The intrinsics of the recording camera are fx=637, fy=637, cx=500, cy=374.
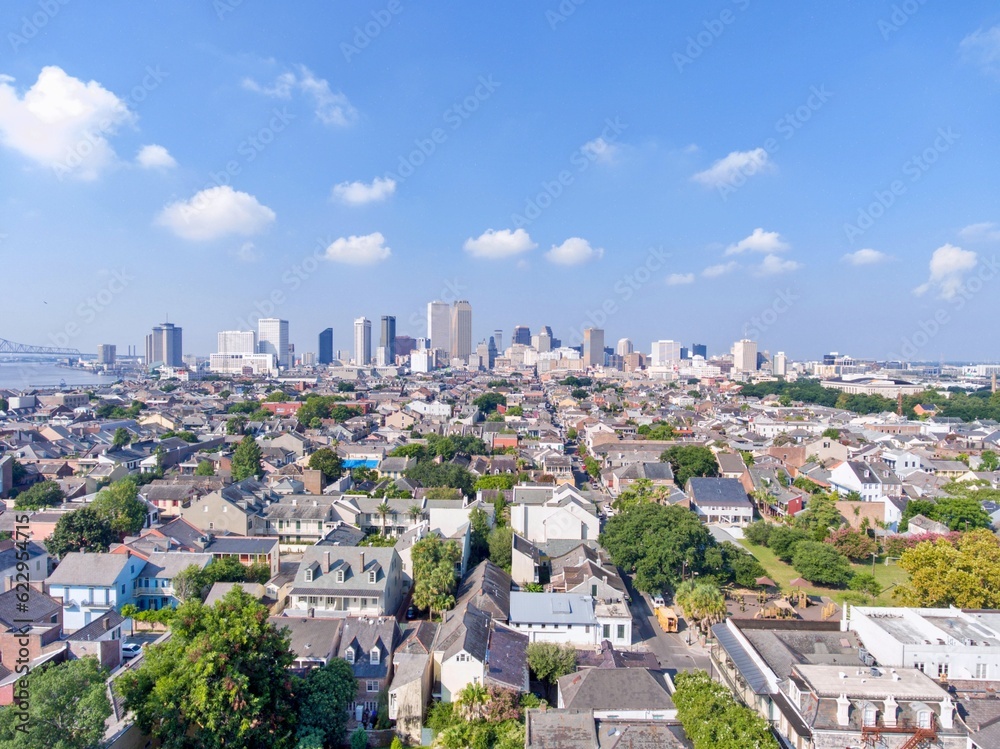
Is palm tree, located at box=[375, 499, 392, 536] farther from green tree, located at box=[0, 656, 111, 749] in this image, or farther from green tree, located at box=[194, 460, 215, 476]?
green tree, located at box=[0, 656, 111, 749]

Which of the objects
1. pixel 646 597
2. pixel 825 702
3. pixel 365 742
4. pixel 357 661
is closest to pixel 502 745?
pixel 365 742

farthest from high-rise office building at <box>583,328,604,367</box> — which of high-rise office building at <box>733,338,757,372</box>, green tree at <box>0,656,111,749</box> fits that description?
green tree at <box>0,656,111,749</box>

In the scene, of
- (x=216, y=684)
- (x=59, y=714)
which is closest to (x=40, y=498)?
(x=59, y=714)

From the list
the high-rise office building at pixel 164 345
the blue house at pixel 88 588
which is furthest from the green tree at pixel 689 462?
the high-rise office building at pixel 164 345

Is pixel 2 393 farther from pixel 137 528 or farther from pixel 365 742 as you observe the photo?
pixel 365 742

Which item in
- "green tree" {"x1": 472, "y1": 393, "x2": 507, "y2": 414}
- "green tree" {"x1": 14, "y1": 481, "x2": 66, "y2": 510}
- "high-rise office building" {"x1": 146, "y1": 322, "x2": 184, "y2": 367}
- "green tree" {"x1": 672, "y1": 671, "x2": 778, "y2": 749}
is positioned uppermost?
"high-rise office building" {"x1": 146, "y1": 322, "x2": 184, "y2": 367}

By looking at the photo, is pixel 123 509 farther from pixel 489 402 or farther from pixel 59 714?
pixel 489 402
